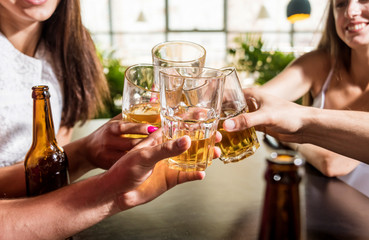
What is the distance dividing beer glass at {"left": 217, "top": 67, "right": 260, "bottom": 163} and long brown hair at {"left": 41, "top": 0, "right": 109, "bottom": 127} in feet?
3.09

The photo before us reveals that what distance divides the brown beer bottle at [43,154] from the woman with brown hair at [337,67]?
39.9 inches

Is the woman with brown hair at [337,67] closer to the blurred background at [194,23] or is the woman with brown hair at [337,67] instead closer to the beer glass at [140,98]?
the beer glass at [140,98]

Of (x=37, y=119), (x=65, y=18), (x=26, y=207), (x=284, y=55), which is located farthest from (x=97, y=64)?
(x=284, y=55)

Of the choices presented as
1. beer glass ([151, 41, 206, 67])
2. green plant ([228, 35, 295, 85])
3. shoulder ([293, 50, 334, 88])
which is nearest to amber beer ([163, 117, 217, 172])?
beer glass ([151, 41, 206, 67])

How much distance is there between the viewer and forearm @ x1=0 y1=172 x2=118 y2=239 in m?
0.80

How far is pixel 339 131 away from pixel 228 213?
0.58 m

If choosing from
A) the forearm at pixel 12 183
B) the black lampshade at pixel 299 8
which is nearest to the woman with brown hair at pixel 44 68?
the forearm at pixel 12 183

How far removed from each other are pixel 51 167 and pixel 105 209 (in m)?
0.22

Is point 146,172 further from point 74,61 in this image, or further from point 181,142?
point 74,61

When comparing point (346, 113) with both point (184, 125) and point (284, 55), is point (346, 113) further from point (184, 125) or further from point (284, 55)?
point (284, 55)

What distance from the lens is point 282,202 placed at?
1.93 feet

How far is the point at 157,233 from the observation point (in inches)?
34.6

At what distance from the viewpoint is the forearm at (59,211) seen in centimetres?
80

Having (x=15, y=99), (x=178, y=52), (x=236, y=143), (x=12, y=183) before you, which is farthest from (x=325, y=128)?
(x=15, y=99)
